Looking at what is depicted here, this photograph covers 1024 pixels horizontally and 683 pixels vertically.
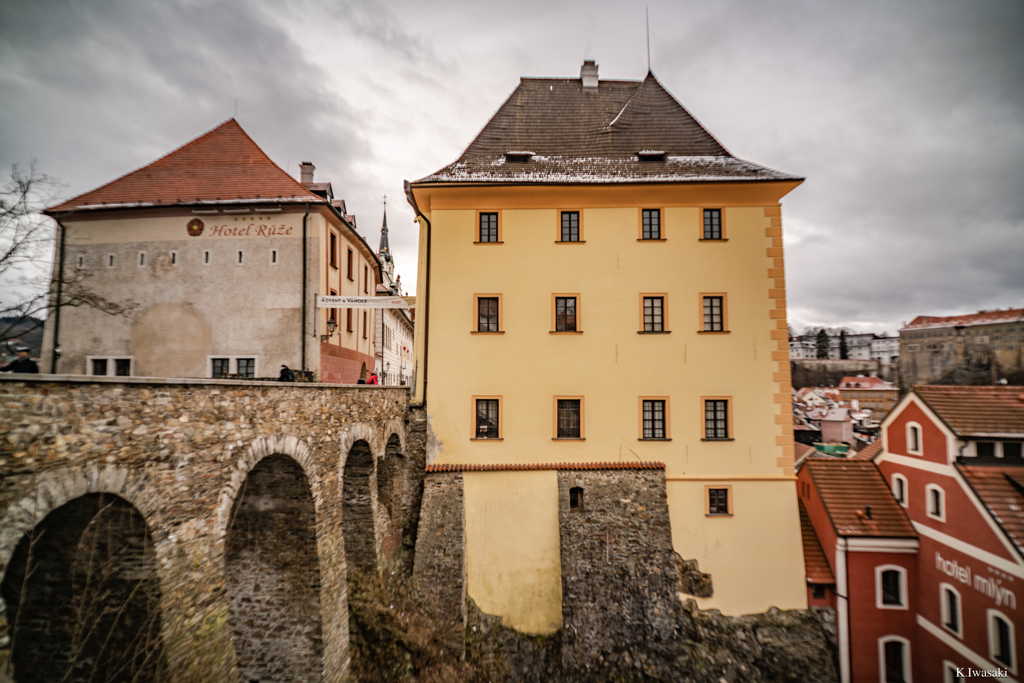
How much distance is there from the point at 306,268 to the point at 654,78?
13311 mm

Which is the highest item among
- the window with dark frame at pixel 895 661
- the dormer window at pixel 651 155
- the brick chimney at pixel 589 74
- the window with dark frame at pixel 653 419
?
the brick chimney at pixel 589 74

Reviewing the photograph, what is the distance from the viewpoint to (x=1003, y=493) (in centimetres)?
1145

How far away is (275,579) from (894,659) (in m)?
16.4

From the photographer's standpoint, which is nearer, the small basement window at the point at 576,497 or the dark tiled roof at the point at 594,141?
the small basement window at the point at 576,497

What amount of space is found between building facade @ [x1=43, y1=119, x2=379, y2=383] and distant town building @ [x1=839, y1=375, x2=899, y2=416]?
75399mm

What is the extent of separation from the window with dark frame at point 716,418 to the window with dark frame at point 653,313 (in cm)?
252

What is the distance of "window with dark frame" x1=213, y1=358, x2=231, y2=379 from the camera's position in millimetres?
14852

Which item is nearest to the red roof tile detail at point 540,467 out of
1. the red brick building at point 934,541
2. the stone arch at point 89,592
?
the red brick building at point 934,541

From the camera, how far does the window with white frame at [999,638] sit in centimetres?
1071

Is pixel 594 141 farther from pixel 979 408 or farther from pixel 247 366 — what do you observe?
pixel 979 408

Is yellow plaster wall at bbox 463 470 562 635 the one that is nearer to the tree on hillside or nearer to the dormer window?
the dormer window

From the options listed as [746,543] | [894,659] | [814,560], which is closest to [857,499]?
[814,560]

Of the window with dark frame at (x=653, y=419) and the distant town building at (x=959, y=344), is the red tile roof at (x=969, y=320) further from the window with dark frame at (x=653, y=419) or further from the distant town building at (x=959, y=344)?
the window with dark frame at (x=653, y=419)

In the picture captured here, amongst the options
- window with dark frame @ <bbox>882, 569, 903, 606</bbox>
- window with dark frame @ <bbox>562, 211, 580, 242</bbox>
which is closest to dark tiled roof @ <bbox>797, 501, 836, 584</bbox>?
window with dark frame @ <bbox>882, 569, 903, 606</bbox>
